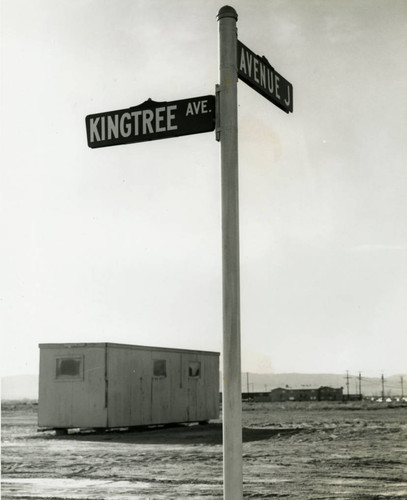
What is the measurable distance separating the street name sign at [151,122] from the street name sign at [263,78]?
250 millimetres

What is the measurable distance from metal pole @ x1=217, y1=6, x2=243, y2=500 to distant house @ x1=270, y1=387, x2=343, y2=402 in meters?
146

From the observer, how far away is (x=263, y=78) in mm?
4141

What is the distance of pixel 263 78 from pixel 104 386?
60.0 ft

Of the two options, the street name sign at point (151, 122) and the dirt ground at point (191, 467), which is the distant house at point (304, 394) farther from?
the street name sign at point (151, 122)

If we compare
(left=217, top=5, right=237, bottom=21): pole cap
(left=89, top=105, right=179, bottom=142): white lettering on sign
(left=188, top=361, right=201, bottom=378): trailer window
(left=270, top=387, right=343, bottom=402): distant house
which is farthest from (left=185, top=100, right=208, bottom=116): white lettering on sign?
(left=270, top=387, right=343, bottom=402): distant house

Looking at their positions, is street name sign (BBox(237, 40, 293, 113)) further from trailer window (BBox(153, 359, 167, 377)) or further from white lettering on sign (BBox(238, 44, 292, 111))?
trailer window (BBox(153, 359, 167, 377))

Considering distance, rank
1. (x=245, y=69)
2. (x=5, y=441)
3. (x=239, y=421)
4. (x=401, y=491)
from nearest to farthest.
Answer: (x=239, y=421)
(x=245, y=69)
(x=401, y=491)
(x=5, y=441)

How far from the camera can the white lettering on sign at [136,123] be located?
4016mm

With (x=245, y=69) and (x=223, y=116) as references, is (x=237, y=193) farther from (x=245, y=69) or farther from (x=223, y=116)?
(x=245, y=69)

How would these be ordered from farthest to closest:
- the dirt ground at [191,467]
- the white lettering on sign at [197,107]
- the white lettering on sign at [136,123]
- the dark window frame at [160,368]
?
the dark window frame at [160,368] → the dirt ground at [191,467] → the white lettering on sign at [136,123] → the white lettering on sign at [197,107]

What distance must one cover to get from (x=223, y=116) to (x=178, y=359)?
71.8ft

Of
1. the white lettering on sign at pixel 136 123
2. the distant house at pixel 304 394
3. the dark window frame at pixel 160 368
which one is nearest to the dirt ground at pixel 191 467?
the dark window frame at pixel 160 368

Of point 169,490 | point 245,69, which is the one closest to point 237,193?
point 245,69

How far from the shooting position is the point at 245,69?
388 cm
